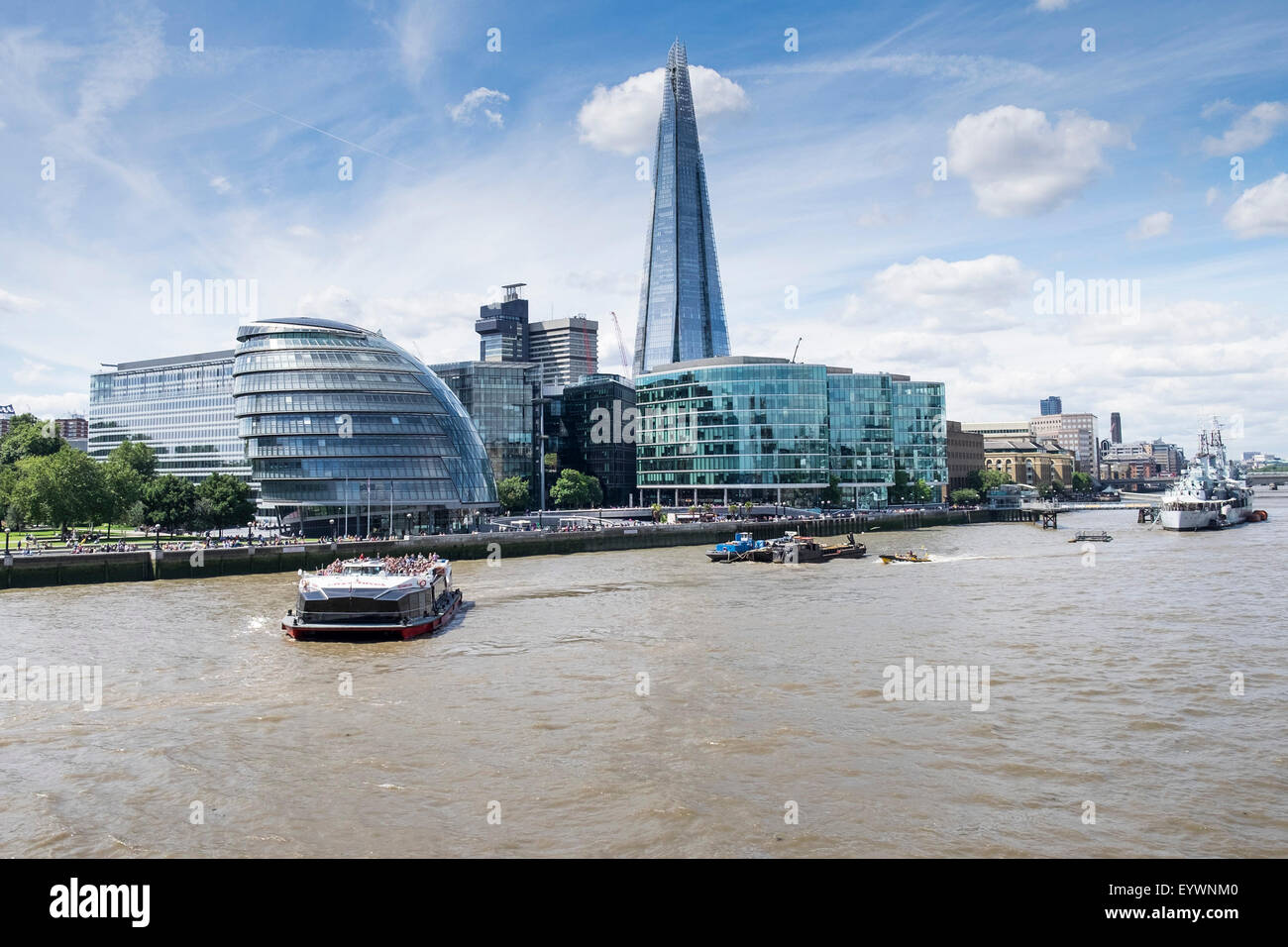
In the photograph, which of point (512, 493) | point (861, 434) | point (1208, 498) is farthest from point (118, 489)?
point (1208, 498)

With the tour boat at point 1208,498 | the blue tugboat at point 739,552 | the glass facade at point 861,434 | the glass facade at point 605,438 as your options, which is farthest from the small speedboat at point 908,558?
the glass facade at point 605,438

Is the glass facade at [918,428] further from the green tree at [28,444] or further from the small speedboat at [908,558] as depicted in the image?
the green tree at [28,444]

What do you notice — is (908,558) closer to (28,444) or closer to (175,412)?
(28,444)

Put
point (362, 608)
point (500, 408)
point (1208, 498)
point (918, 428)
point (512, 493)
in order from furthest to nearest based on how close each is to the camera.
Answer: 1. point (918, 428)
2. point (500, 408)
3. point (512, 493)
4. point (1208, 498)
5. point (362, 608)

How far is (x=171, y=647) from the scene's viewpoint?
36781mm

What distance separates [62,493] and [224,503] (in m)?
15.0

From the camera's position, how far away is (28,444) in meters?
120

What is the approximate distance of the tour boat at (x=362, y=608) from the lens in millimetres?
39594

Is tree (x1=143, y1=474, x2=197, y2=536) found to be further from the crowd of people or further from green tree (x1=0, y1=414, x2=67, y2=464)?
the crowd of people

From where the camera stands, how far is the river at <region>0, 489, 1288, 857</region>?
17.2m

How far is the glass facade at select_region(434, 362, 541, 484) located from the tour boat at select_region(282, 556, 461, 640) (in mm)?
111784

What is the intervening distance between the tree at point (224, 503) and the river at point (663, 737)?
4545cm

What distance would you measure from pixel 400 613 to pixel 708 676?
15.7 metres
